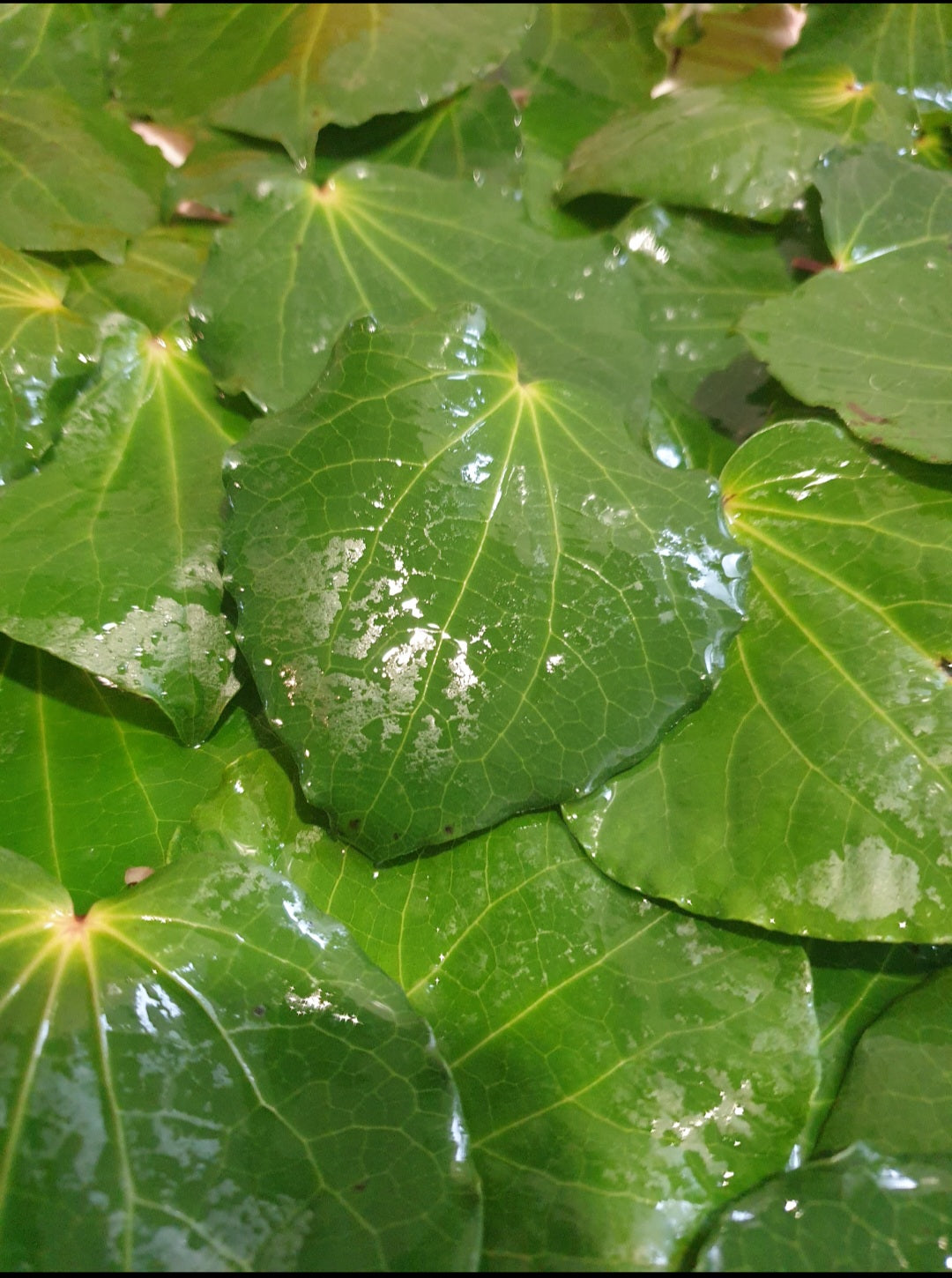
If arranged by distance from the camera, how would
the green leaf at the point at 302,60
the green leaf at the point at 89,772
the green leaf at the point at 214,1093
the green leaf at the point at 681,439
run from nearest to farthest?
the green leaf at the point at 214,1093, the green leaf at the point at 89,772, the green leaf at the point at 681,439, the green leaf at the point at 302,60

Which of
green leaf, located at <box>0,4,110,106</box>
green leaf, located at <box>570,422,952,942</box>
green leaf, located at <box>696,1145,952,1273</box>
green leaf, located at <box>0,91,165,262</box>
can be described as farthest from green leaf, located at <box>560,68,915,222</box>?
green leaf, located at <box>696,1145,952,1273</box>

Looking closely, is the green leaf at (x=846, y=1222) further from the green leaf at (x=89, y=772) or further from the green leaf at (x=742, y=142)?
the green leaf at (x=742, y=142)

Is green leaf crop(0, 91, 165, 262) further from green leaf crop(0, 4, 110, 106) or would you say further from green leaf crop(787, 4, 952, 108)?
green leaf crop(787, 4, 952, 108)

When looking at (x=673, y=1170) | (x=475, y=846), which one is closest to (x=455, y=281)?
(x=475, y=846)

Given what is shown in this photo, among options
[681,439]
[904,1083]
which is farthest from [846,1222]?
[681,439]

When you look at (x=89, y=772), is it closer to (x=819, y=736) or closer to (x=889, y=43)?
(x=819, y=736)

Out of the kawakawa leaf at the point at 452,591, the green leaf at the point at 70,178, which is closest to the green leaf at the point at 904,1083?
the kawakawa leaf at the point at 452,591

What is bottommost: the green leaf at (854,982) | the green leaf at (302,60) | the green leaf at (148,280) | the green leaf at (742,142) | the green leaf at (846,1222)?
the green leaf at (854,982)

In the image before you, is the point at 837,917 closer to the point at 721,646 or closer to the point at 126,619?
the point at 721,646
